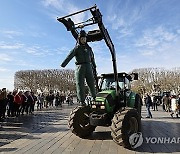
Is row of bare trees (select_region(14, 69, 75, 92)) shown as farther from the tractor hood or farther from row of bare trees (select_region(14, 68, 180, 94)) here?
the tractor hood

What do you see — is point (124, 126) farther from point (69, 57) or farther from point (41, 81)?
point (41, 81)

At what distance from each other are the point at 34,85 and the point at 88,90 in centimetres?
5269

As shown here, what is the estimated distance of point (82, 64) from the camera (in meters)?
7.28

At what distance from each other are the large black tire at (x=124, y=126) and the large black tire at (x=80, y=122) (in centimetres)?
151

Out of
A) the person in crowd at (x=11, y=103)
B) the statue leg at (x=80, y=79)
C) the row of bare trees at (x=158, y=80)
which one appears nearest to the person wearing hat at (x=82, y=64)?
the statue leg at (x=80, y=79)

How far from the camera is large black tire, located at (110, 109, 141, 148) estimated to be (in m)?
5.98

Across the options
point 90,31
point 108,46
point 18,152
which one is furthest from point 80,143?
point 90,31

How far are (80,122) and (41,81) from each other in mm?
53089

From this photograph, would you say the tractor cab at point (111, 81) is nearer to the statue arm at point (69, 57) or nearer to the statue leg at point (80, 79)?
the statue leg at point (80, 79)

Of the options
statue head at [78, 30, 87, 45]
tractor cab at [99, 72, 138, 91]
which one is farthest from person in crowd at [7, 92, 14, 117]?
statue head at [78, 30, 87, 45]

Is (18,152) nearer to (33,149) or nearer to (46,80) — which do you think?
(33,149)

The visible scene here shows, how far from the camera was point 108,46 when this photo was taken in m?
6.86

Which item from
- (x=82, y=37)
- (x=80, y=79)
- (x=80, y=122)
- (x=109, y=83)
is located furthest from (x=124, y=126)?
(x=109, y=83)

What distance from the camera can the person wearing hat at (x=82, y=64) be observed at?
23.6 ft
